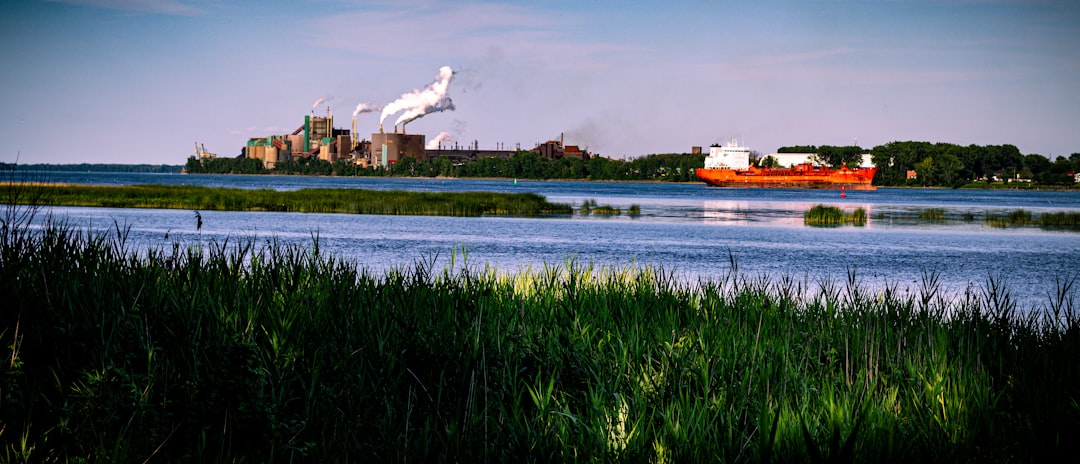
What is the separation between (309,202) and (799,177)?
101 meters

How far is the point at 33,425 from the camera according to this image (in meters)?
5.62

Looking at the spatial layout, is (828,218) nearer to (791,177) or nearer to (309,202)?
(309,202)

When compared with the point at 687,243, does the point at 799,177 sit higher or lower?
higher

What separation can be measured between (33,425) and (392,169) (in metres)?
193

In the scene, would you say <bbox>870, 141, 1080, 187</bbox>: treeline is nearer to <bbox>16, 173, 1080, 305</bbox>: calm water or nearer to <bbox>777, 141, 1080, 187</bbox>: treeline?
<bbox>777, 141, 1080, 187</bbox>: treeline

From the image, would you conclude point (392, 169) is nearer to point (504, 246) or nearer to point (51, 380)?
point (504, 246)

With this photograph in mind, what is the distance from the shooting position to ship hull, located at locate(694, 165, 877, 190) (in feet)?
451

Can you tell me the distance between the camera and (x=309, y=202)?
52.0 meters

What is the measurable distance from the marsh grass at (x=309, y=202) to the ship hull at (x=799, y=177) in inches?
3406

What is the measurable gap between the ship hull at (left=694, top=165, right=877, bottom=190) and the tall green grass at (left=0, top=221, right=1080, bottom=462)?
132630 mm

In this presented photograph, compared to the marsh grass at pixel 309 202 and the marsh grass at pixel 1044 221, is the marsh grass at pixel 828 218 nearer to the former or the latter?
the marsh grass at pixel 1044 221

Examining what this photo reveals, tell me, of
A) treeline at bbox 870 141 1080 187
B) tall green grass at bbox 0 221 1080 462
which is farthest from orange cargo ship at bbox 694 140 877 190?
tall green grass at bbox 0 221 1080 462

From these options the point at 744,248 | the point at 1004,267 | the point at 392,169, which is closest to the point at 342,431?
the point at 1004,267

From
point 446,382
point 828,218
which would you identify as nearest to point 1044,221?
point 828,218
